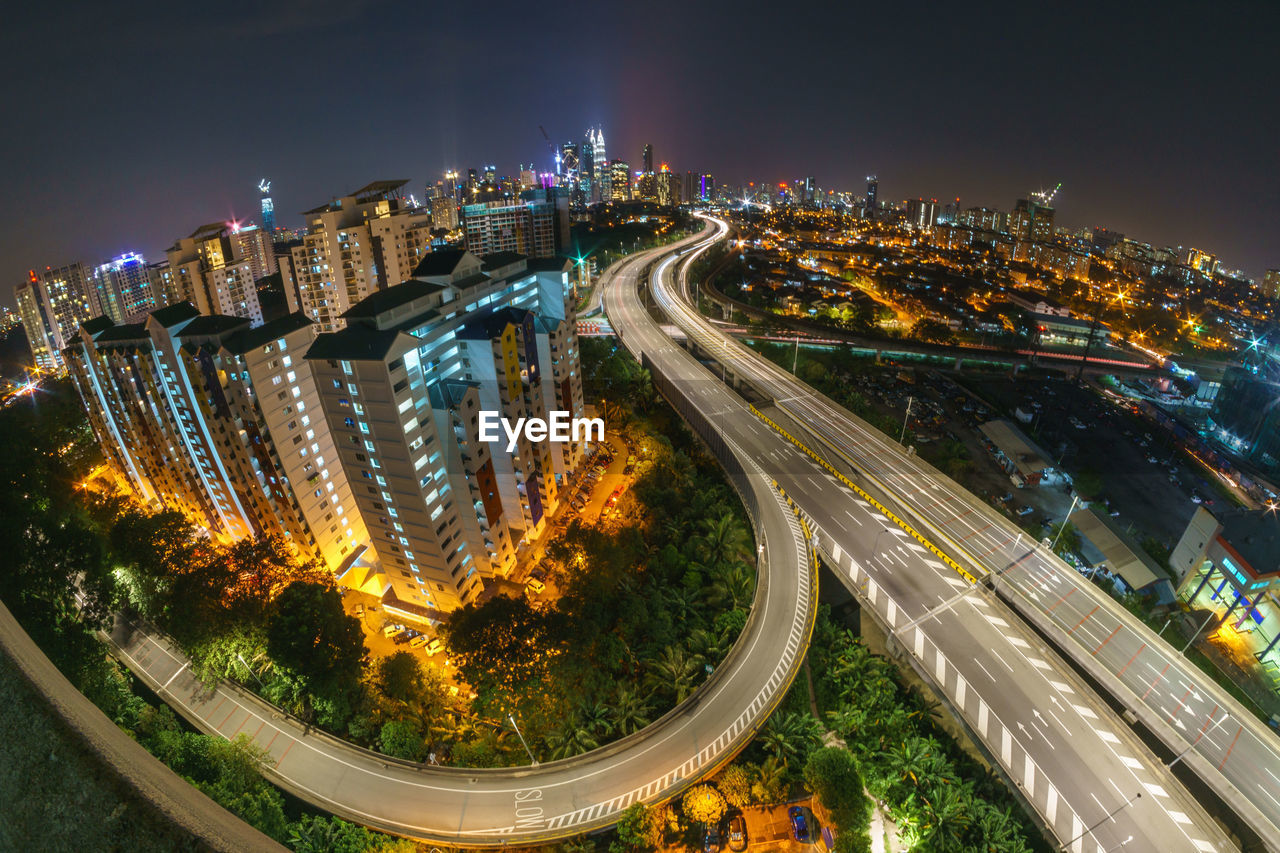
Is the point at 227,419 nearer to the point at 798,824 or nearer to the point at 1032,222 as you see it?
the point at 798,824

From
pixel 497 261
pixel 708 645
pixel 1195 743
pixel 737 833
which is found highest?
pixel 497 261

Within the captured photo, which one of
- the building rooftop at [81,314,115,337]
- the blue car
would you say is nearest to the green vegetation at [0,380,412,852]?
the building rooftop at [81,314,115,337]

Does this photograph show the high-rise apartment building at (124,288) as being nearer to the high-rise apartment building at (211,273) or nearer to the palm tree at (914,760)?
the high-rise apartment building at (211,273)

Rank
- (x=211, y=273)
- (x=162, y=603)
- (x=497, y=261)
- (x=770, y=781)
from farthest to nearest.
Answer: (x=211, y=273)
(x=497, y=261)
(x=162, y=603)
(x=770, y=781)

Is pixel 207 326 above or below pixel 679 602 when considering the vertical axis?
above

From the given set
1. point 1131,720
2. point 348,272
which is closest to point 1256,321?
point 1131,720

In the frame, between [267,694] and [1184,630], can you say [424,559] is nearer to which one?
[267,694]

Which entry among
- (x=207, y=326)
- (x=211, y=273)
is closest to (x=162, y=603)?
(x=207, y=326)

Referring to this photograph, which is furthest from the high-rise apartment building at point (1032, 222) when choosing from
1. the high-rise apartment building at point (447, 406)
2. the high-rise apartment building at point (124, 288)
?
the high-rise apartment building at point (124, 288)
